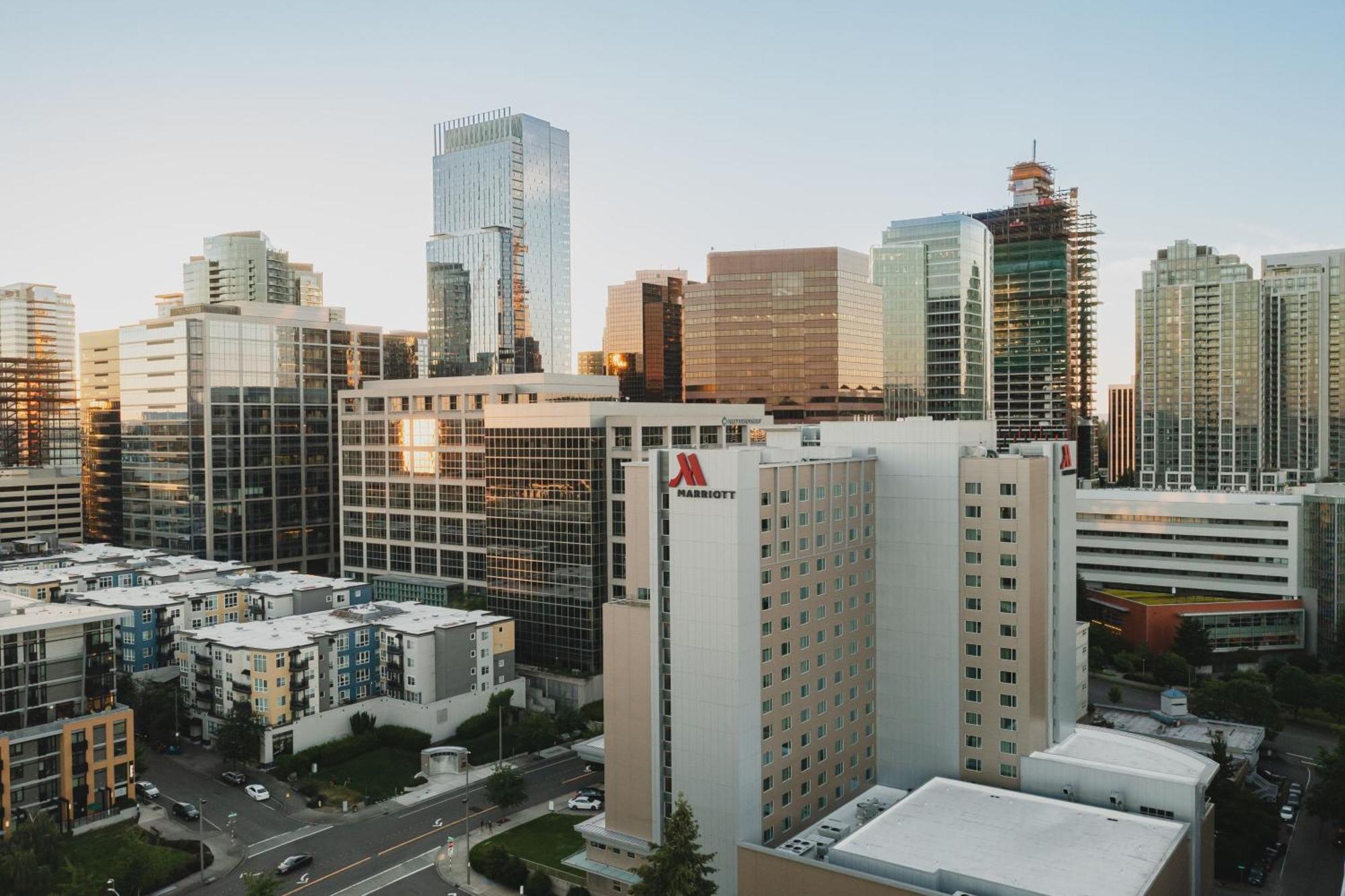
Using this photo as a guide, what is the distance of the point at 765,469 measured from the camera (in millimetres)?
55812

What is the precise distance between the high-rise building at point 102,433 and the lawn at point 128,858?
112494mm

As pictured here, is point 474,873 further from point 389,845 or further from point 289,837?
point 289,837

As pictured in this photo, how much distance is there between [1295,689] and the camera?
94000 mm

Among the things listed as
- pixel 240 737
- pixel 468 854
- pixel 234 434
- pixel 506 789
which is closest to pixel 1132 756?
pixel 506 789

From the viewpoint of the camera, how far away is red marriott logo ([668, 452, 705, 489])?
54594 mm

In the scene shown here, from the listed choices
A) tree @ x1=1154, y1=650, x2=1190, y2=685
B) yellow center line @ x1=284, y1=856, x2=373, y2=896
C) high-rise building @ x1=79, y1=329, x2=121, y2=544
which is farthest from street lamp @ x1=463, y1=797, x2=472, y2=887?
high-rise building @ x1=79, y1=329, x2=121, y2=544

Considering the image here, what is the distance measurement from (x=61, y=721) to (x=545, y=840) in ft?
115

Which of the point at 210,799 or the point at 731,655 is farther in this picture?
the point at 210,799

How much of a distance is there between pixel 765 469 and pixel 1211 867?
115 feet

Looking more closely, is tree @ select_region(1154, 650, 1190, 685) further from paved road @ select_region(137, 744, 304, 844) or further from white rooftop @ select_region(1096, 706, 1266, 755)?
paved road @ select_region(137, 744, 304, 844)

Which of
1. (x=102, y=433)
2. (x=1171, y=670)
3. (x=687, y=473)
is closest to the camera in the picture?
(x=687, y=473)

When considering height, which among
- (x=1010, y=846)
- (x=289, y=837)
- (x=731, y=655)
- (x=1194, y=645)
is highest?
(x=731, y=655)

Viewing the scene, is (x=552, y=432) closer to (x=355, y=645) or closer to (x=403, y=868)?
(x=355, y=645)

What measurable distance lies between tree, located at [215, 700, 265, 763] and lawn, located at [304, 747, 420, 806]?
16.9 feet
